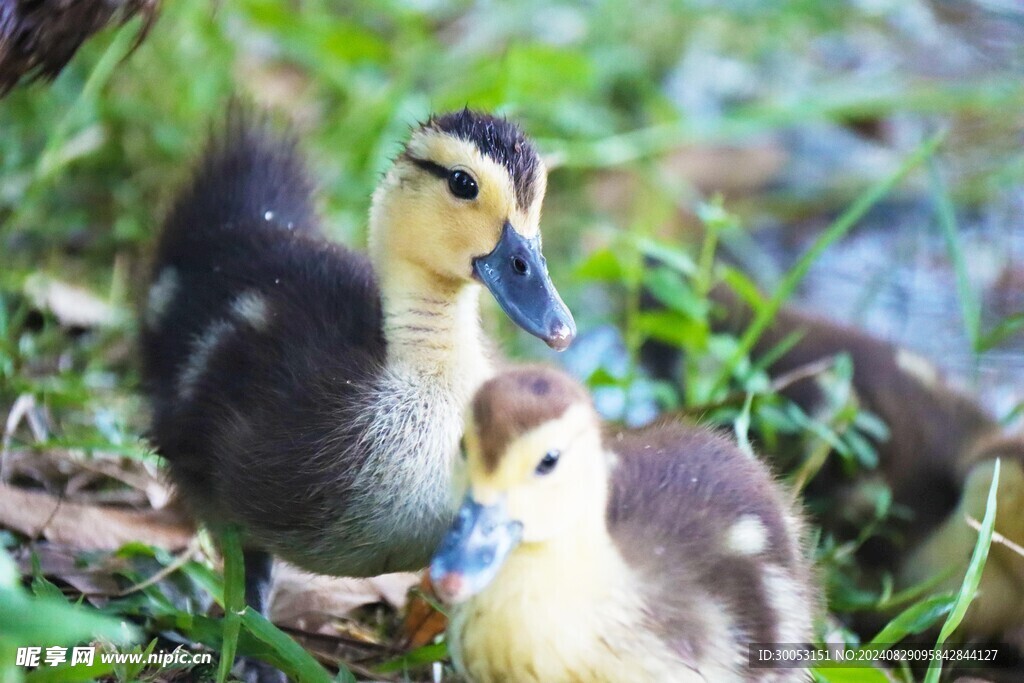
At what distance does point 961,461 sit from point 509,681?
139cm

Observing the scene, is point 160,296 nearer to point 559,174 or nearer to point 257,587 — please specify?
point 257,587

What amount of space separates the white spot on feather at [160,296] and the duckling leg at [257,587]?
17.3 inches

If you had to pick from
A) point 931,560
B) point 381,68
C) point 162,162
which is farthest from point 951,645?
point 381,68

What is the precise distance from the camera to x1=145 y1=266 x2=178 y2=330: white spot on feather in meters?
2.32

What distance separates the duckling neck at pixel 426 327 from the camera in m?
2.01

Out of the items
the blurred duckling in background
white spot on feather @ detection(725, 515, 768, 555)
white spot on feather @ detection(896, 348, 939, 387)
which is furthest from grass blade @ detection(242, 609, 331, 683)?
white spot on feather @ detection(896, 348, 939, 387)

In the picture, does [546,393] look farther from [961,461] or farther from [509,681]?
[961,461]

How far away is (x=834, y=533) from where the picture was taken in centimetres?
275

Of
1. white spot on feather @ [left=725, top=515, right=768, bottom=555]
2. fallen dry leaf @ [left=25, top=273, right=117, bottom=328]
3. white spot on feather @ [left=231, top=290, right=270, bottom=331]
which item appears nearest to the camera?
white spot on feather @ [left=725, top=515, right=768, bottom=555]

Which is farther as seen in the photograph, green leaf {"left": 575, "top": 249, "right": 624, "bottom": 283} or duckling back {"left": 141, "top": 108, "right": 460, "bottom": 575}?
green leaf {"left": 575, "top": 249, "right": 624, "bottom": 283}

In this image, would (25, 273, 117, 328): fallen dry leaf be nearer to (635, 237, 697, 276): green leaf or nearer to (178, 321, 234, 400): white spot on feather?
(178, 321, 234, 400): white spot on feather

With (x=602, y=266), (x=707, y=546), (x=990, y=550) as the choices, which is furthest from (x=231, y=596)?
(x=990, y=550)

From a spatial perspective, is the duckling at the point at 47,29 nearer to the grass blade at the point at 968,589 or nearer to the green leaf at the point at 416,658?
the green leaf at the point at 416,658

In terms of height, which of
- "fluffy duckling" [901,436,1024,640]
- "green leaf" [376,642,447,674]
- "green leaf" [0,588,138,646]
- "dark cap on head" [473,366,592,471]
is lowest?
"fluffy duckling" [901,436,1024,640]
